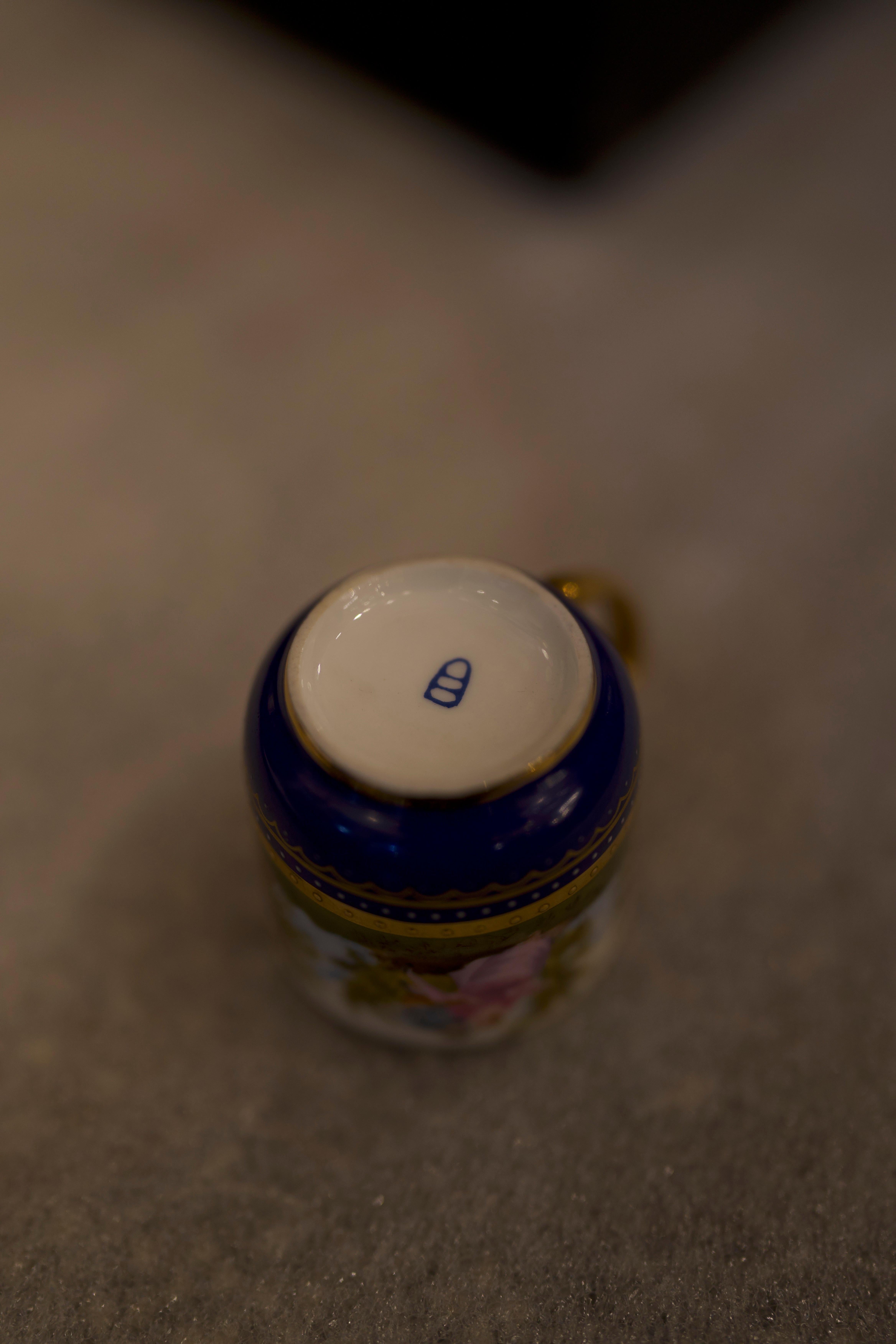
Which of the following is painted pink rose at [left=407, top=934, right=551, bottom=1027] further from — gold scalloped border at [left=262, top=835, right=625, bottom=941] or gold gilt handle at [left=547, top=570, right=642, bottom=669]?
gold gilt handle at [left=547, top=570, right=642, bottom=669]

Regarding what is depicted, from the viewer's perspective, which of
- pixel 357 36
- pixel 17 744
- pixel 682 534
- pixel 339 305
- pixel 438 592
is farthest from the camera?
pixel 357 36

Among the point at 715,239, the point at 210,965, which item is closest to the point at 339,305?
the point at 715,239

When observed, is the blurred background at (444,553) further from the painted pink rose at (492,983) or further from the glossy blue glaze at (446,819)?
the glossy blue glaze at (446,819)

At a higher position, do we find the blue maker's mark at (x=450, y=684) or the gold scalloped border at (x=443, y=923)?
the blue maker's mark at (x=450, y=684)

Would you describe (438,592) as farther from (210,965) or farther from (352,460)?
(352,460)

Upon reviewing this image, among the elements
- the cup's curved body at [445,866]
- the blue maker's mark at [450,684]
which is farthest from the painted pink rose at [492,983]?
the blue maker's mark at [450,684]

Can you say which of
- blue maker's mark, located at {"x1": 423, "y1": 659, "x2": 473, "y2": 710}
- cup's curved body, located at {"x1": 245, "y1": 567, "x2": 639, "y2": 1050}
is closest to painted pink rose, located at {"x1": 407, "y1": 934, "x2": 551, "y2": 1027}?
cup's curved body, located at {"x1": 245, "y1": 567, "x2": 639, "y2": 1050}

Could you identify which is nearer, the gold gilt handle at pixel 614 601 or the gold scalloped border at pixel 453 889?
the gold scalloped border at pixel 453 889

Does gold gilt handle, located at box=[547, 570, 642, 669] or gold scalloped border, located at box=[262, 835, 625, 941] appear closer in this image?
gold scalloped border, located at box=[262, 835, 625, 941]
